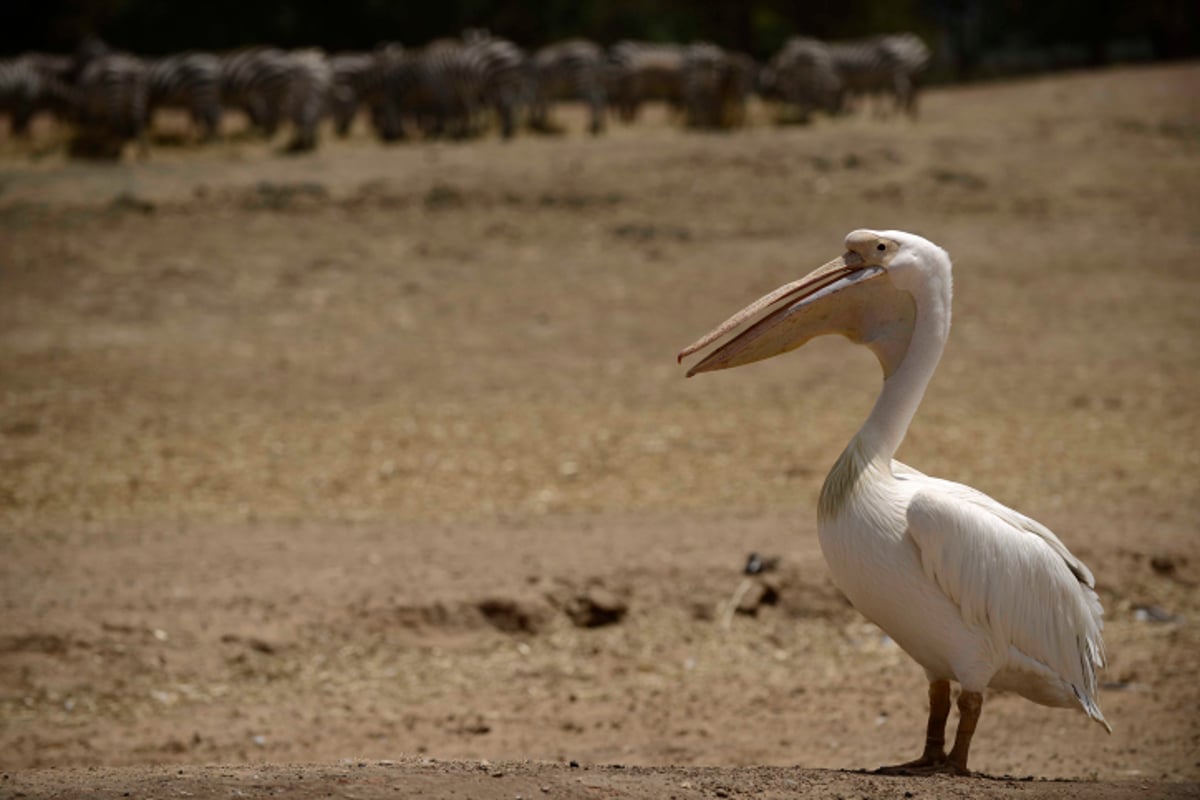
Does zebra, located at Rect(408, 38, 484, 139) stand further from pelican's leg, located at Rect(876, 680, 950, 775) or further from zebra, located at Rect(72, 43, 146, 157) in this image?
pelican's leg, located at Rect(876, 680, 950, 775)

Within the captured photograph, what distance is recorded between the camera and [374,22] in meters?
28.2

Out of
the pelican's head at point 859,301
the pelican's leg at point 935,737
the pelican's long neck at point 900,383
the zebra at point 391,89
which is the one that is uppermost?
the pelican's head at point 859,301

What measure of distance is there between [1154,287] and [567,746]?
828 cm

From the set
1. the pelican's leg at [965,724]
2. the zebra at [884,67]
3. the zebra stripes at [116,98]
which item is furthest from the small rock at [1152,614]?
the zebra at [884,67]

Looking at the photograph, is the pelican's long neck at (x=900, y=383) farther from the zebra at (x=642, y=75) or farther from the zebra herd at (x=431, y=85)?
the zebra at (x=642, y=75)

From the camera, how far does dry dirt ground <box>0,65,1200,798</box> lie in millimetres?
4484

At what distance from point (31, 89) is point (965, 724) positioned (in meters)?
21.7

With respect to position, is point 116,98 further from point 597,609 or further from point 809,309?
point 809,309

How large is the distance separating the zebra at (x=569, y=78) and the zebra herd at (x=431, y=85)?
0.10 feet

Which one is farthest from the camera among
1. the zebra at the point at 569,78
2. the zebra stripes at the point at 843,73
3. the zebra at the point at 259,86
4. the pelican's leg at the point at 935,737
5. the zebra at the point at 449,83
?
the zebra stripes at the point at 843,73

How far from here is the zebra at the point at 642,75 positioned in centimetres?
2227

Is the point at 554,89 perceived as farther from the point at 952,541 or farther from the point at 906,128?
the point at 952,541

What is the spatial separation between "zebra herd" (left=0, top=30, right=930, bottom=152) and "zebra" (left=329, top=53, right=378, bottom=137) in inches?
0.9

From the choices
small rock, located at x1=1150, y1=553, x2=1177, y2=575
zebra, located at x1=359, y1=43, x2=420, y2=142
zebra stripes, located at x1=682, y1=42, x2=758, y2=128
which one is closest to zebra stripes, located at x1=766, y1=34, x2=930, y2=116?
zebra stripes, located at x1=682, y1=42, x2=758, y2=128
